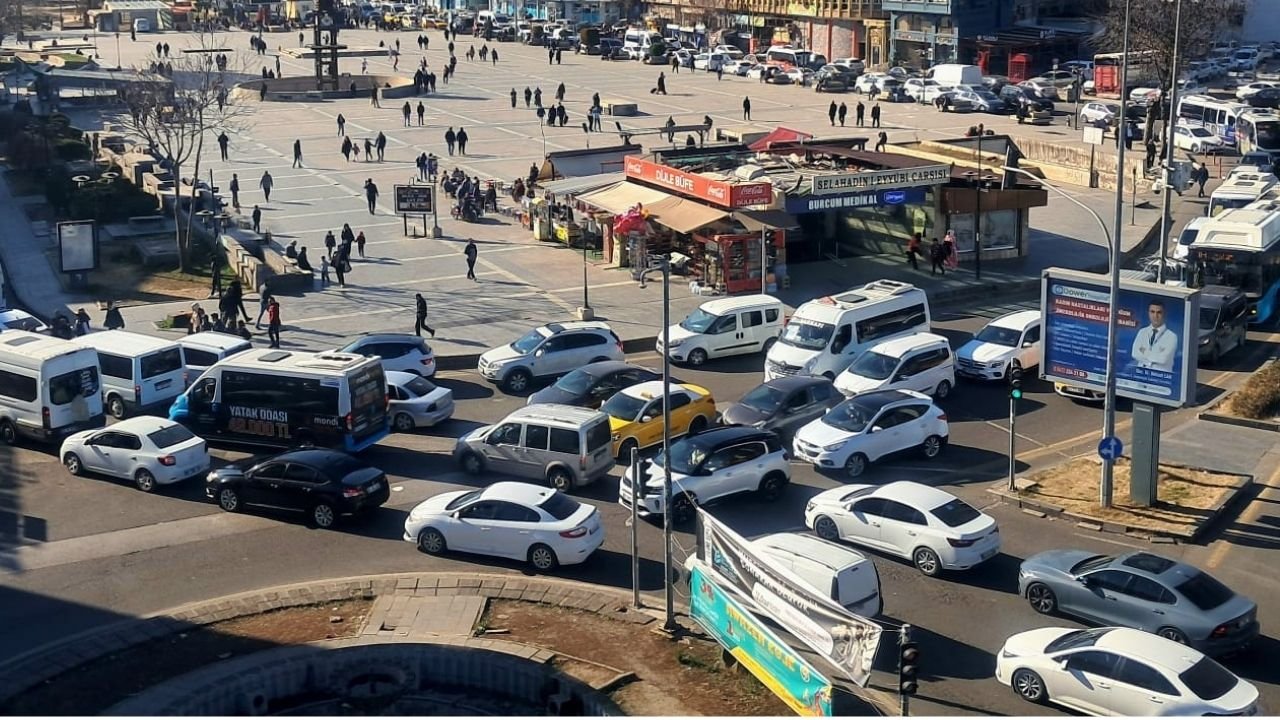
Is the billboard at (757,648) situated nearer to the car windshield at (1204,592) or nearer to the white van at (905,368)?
the car windshield at (1204,592)

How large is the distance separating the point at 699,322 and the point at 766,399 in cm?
577

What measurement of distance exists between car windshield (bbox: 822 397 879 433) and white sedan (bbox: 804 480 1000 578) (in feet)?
10.3

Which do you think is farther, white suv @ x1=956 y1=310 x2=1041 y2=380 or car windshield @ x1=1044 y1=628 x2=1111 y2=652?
white suv @ x1=956 y1=310 x2=1041 y2=380

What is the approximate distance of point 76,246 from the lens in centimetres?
4131

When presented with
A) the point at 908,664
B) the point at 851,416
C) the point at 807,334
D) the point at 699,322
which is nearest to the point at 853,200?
the point at 699,322

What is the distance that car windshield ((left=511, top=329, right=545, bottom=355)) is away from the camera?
3228 cm

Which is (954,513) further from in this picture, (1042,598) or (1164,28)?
(1164,28)

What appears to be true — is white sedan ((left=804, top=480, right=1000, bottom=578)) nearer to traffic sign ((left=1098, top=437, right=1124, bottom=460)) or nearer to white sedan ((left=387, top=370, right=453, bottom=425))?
traffic sign ((left=1098, top=437, right=1124, bottom=460))

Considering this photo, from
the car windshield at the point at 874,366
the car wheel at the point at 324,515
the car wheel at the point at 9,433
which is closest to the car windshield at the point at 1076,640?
the car wheel at the point at 324,515

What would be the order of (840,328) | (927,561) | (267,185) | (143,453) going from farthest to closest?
1. (267,185)
2. (840,328)
3. (143,453)
4. (927,561)

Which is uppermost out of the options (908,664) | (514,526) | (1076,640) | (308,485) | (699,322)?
(699,322)

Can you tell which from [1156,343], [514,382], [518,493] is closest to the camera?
[518,493]

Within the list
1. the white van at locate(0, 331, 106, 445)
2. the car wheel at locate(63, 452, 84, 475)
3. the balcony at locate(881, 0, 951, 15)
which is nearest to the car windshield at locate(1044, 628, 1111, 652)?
the car wheel at locate(63, 452, 84, 475)

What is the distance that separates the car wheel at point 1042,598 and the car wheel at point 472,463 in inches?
394
